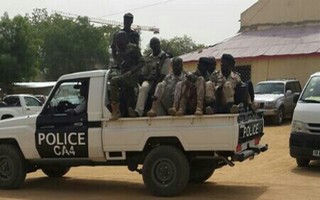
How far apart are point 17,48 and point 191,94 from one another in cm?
3301

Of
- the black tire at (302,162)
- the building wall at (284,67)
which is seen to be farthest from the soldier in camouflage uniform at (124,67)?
the building wall at (284,67)

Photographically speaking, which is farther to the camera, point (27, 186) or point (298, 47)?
point (298, 47)

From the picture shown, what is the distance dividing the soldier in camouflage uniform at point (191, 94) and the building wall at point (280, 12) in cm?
2156

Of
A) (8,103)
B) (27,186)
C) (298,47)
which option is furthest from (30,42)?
(27,186)

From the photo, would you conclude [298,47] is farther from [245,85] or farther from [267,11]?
[245,85]

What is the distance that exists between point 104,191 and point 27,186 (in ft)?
5.43

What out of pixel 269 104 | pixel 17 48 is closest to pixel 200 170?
pixel 269 104

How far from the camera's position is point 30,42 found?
39.6 meters

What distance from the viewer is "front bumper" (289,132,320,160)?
33.0ft

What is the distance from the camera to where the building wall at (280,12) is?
28.3 meters

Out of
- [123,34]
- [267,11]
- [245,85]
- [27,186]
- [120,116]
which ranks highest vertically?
[267,11]

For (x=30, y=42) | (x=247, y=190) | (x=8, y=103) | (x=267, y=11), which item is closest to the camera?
(x=247, y=190)

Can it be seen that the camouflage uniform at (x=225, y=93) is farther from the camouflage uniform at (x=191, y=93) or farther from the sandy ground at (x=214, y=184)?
the sandy ground at (x=214, y=184)

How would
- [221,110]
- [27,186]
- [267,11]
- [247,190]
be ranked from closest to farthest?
[221,110] → [247,190] → [27,186] → [267,11]
